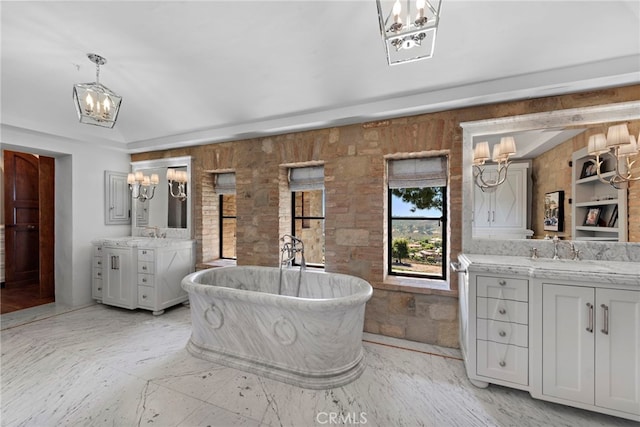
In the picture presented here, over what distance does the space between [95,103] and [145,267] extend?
221 cm

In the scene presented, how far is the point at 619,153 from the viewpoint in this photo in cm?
212

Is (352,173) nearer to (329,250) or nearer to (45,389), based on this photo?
(329,250)

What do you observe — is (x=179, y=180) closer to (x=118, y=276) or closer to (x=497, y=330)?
(x=118, y=276)

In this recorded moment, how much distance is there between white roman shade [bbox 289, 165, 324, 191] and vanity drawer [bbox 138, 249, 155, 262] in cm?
205

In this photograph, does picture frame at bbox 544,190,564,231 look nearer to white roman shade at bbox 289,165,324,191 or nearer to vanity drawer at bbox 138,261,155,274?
white roman shade at bbox 289,165,324,191

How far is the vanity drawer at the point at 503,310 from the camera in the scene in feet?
6.55

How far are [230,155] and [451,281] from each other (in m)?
3.19

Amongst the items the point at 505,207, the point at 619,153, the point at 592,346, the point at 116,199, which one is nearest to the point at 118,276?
the point at 116,199

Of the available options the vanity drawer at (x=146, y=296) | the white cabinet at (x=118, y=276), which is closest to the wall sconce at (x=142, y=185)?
the white cabinet at (x=118, y=276)

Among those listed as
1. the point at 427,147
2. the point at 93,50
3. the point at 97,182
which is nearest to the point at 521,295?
the point at 427,147

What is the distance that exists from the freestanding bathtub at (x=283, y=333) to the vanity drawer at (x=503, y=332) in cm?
89

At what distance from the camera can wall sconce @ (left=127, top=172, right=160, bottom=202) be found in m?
4.38

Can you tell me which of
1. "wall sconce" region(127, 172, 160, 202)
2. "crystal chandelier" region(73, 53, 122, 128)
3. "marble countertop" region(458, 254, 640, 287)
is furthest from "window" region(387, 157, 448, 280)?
"wall sconce" region(127, 172, 160, 202)

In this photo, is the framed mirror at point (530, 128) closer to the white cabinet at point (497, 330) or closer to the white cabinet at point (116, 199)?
the white cabinet at point (497, 330)
